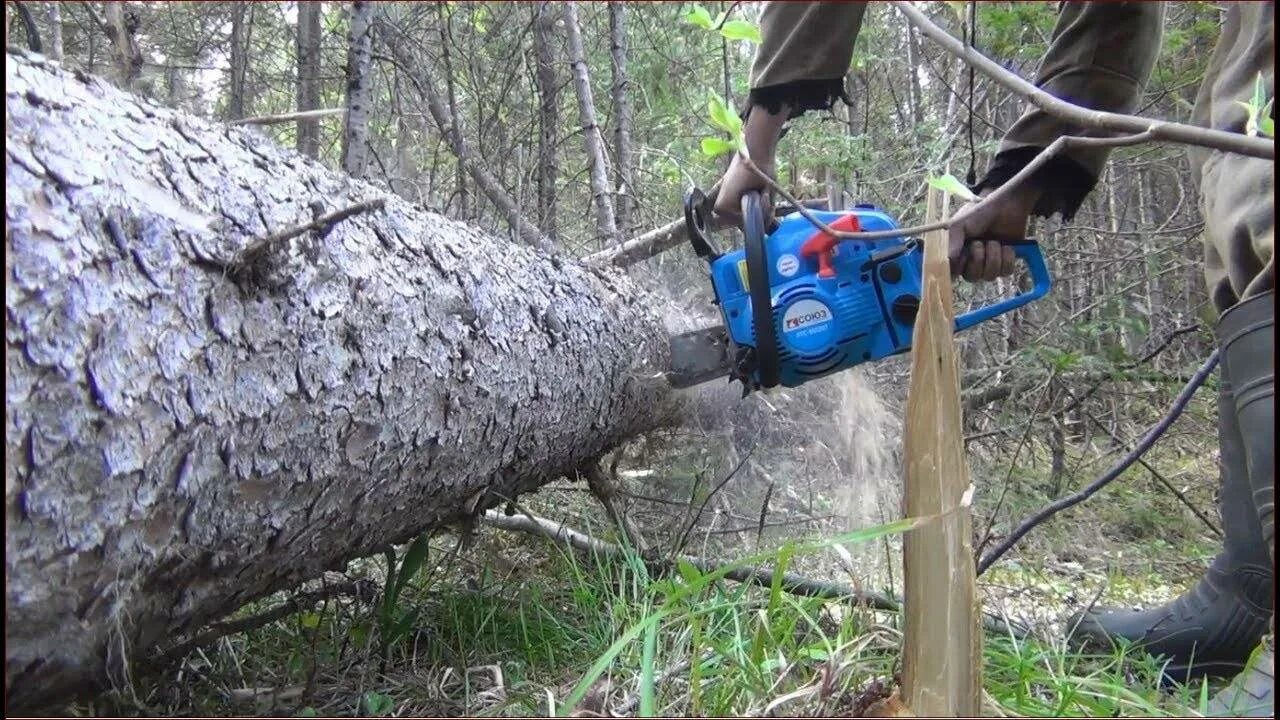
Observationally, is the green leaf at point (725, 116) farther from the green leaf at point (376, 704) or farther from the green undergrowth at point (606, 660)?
the green leaf at point (376, 704)

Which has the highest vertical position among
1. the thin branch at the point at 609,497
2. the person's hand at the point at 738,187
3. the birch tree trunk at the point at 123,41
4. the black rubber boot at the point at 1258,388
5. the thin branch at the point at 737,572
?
the birch tree trunk at the point at 123,41

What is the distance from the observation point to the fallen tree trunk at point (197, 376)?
2.84 ft

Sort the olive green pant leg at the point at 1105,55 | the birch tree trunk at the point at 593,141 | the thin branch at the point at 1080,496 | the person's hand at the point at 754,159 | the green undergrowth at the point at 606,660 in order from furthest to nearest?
the birch tree trunk at the point at 593,141 < the person's hand at the point at 754,159 < the olive green pant leg at the point at 1105,55 < the thin branch at the point at 1080,496 < the green undergrowth at the point at 606,660

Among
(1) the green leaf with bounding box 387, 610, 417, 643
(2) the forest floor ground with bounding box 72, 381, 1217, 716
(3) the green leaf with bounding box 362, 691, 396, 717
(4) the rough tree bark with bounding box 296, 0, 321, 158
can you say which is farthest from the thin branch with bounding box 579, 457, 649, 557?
(4) the rough tree bark with bounding box 296, 0, 321, 158

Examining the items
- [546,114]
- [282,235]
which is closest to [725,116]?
[282,235]

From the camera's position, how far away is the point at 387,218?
4.73 ft

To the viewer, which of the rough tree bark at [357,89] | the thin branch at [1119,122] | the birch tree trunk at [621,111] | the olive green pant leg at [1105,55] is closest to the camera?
the thin branch at [1119,122]

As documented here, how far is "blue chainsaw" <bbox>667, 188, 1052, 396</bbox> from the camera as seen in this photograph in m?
2.02

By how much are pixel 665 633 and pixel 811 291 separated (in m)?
0.98

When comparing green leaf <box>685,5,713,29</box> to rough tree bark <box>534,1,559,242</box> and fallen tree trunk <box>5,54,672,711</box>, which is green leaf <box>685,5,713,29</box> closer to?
fallen tree trunk <box>5,54,672,711</box>

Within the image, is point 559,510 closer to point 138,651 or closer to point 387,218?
point 387,218

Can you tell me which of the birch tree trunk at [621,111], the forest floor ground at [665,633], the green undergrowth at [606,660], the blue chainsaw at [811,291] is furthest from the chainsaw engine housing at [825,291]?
the birch tree trunk at [621,111]

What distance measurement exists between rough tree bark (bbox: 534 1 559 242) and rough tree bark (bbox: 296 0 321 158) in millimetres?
1160

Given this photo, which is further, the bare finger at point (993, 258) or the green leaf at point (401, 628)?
the bare finger at point (993, 258)
